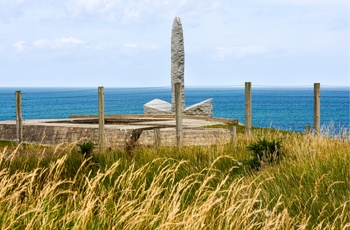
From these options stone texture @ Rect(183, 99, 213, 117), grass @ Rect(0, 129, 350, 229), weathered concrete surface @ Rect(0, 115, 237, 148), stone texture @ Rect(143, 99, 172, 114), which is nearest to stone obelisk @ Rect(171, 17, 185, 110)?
stone texture @ Rect(143, 99, 172, 114)

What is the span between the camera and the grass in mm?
3818

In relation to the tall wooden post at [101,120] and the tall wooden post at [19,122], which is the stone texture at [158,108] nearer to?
the tall wooden post at [19,122]

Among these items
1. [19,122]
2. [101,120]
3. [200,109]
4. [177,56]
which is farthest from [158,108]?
[101,120]

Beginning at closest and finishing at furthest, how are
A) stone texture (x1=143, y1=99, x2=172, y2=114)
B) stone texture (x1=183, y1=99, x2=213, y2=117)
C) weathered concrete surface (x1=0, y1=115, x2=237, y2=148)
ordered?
weathered concrete surface (x1=0, y1=115, x2=237, y2=148)
stone texture (x1=183, y1=99, x2=213, y2=117)
stone texture (x1=143, y1=99, x2=172, y2=114)

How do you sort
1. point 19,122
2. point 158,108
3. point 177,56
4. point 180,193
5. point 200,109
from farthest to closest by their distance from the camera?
point 177,56 < point 158,108 < point 200,109 < point 19,122 < point 180,193

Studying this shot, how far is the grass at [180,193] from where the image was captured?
3.82 metres

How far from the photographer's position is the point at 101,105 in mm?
12641

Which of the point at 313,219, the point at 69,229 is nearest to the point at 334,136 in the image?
the point at 313,219

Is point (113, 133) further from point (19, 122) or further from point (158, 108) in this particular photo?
point (158, 108)

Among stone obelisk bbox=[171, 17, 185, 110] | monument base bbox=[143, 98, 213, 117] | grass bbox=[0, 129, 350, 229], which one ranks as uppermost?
stone obelisk bbox=[171, 17, 185, 110]

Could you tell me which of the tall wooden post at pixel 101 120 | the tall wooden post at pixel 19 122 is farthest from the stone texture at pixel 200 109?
the tall wooden post at pixel 101 120

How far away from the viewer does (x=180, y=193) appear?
707 cm

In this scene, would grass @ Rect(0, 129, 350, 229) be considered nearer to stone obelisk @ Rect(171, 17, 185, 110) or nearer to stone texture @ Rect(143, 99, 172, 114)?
stone texture @ Rect(143, 99, 172, 114)

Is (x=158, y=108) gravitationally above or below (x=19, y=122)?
below
